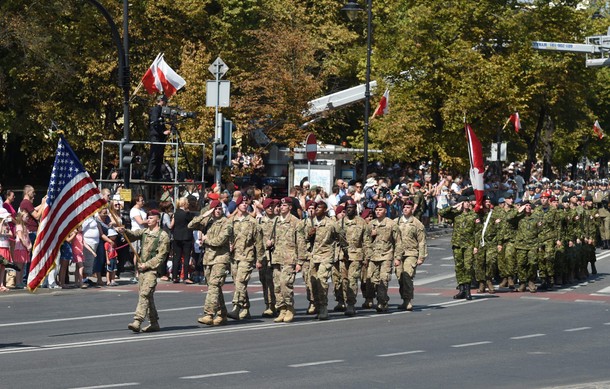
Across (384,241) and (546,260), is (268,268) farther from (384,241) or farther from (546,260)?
(546,260)

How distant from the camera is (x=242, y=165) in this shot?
43.3m

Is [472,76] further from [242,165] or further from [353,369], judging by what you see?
[353,369]

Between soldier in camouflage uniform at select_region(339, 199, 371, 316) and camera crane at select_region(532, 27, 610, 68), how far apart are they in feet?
79.9

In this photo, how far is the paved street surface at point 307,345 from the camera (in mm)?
14367

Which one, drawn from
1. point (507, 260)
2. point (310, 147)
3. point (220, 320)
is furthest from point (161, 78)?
point (220, 320)

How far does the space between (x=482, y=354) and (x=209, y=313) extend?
4.74 m

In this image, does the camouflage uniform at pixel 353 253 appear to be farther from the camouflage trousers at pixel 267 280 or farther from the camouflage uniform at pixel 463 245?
the camouflage uniform at pixel 463 245

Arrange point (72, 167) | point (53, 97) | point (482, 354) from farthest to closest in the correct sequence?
1. point (53, 97)
2. point (72, 167)
3. point (482, 354)

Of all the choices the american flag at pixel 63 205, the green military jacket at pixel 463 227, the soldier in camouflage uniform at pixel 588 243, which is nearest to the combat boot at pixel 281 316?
the american flag at pixel 63 205

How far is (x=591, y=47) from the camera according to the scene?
167 ft

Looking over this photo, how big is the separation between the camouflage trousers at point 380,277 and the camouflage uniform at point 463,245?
2.79 m

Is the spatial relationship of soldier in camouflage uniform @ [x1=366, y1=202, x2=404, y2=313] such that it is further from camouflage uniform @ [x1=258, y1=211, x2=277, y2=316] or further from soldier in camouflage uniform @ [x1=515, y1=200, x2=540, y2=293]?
soldier in camouflage uniform @ [x1=515, y1=200, x2=540, y2=293]

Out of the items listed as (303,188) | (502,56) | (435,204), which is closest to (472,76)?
(502,56)

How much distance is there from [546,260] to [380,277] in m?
6.52
